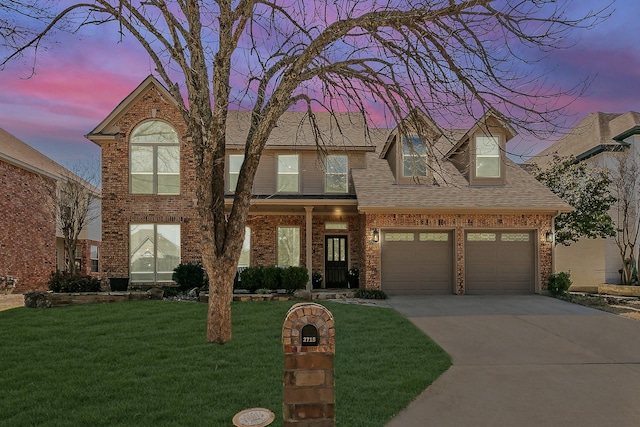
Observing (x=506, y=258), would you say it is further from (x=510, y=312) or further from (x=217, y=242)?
(x=217, y=242)

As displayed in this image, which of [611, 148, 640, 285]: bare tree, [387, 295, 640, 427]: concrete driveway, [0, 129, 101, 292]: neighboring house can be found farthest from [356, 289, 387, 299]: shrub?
[0, 129, 101, 292]: neighboring house

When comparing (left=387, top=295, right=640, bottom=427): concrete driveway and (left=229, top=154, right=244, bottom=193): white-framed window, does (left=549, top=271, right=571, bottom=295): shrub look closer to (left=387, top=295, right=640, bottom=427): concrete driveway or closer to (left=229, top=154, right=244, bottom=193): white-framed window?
(left=387, top=295, right=640, bottom=427): concrete driveway

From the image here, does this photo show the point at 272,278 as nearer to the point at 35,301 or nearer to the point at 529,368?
the point at 35,301

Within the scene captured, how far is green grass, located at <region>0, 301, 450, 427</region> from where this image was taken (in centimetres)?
461

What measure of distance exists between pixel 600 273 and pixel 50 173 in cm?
2559

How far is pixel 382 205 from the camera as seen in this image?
13.8 m

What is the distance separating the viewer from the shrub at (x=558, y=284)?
1392 centimetres

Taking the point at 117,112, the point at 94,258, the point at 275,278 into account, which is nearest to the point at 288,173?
the point at 275,278

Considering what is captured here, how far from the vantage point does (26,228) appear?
1862 cm

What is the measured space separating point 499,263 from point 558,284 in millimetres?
1907

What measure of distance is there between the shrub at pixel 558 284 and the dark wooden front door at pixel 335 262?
7.20 m

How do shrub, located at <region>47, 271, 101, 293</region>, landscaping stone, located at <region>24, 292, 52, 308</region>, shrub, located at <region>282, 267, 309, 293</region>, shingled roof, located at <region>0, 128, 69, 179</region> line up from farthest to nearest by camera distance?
Answer: shingled roof, located at <region>0, 128, 69, 179</region>
shrub, located at <region>282, 267, 309, 293</region>
shrub, located at <region>47, 271, 101, 293</region>
landscaping stone, located at <region>24, 292, 52, 308</region>

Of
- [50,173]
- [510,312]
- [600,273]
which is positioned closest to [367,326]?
[510,312]

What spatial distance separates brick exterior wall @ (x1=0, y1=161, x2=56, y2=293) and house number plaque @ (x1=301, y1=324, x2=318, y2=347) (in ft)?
58.5
